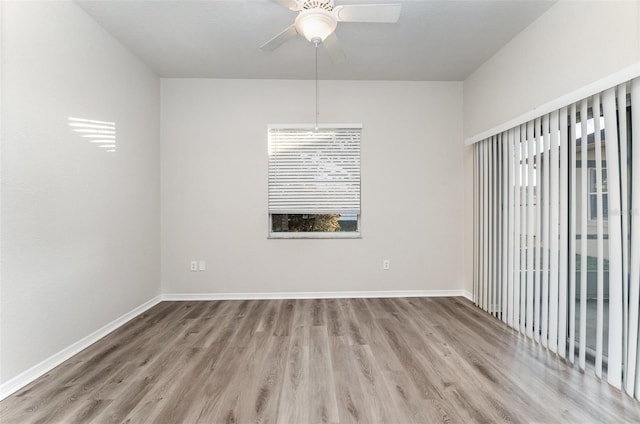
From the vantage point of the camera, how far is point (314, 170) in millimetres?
3773

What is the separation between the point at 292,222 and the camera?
384 centimetres

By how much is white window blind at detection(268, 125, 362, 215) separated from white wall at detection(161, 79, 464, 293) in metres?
0.13

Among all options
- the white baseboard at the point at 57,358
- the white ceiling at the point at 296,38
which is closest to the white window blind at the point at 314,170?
the white ceiling at the point at 296,38

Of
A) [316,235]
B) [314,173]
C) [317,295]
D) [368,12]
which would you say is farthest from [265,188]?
[368,12]

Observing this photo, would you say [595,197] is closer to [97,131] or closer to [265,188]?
[265,188]

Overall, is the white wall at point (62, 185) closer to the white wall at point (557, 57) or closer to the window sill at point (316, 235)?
the window sill at point (316, 235)

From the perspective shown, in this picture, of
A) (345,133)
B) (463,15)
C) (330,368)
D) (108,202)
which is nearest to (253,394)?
(330,368)

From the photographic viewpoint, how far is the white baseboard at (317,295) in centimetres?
371

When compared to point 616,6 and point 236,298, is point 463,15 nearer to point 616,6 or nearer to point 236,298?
point 616,6

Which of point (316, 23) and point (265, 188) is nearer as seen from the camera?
point (316, 23)

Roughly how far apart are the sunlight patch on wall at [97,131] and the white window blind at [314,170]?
1684mm

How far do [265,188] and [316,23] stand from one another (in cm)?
224

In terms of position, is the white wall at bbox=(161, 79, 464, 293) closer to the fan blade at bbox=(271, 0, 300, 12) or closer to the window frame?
the window frame

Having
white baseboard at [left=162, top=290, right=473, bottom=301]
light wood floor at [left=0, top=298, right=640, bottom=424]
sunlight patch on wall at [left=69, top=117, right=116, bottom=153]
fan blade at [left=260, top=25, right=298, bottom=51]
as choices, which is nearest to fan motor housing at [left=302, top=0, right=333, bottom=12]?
fan blade at [left=260, top=25, right=298, bottom=51]
